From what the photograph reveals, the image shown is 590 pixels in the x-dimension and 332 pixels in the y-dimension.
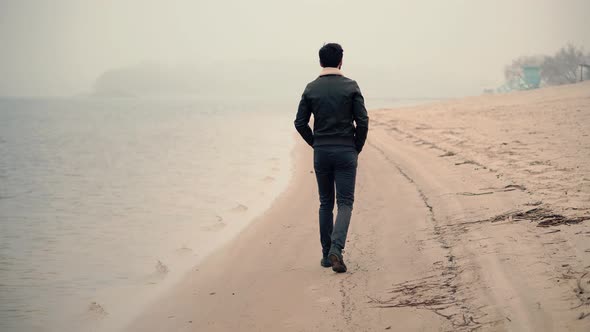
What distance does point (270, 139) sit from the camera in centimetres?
2664

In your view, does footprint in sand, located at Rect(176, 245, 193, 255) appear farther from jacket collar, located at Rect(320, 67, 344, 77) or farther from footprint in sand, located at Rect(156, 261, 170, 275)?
jacket collar, located at Rect(320, 67, 344, 77)

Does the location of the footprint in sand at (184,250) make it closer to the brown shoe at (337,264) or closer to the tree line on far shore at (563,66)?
the brown shoe at (337,264)

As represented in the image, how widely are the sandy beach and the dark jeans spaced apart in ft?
1.31

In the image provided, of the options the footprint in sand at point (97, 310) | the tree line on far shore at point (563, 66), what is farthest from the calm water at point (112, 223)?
the tree line on far shore at point (563, 66)

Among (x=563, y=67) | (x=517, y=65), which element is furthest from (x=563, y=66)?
(x=517, y=65)

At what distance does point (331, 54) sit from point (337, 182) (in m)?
1.20

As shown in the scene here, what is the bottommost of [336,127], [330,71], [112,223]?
[112,223]

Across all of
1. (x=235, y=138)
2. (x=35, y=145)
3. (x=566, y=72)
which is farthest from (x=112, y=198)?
(x=566, y=72)

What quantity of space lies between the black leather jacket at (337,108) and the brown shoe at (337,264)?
3.46ft

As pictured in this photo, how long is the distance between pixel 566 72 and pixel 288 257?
7038 cm

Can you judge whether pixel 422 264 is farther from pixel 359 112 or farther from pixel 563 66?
pixel 563 66

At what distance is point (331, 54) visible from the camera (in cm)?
557

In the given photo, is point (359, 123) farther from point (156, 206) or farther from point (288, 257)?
point (156, 206)

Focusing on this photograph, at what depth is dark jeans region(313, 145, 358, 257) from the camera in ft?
18.3
